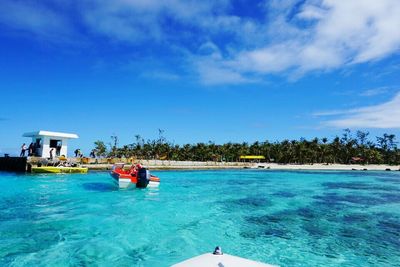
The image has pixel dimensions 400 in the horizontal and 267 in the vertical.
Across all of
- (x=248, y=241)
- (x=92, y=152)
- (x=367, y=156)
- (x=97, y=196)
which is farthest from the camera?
(x=367, y=156)

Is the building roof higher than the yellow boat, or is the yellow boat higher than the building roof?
the building roof

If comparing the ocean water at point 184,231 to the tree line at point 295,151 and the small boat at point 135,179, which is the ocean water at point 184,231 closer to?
the small boat at point 135,179

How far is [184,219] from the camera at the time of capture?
51.8ft

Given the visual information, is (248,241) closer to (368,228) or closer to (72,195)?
(368,228)

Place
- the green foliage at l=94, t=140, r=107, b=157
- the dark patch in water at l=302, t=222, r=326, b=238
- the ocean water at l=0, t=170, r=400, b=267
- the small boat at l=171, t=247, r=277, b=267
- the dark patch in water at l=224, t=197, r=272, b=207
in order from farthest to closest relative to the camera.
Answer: the green foliage at l=94, t=140, r=107, b=157
the dark patch in water at l=224, t=197, r=272, b=207
the dark patch in water at l=302, t=222, r=326, b=238
the ocean water at l=0, t=170, r=400, b=267
the small boat at l=171, t=247, r=277, b=267

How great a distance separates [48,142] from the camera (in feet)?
136

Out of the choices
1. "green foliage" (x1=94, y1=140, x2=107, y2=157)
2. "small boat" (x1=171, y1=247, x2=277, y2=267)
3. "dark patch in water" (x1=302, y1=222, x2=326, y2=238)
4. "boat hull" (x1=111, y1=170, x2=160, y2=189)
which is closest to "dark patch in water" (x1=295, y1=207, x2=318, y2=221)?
"dark patch in water" (x1=302, y1=222, x2=326, y2=238)

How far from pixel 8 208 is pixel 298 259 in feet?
48.9

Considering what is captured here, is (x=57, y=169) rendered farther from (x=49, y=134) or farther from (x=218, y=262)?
(x=218, y=262)

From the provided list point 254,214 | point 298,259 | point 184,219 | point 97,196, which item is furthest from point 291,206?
point 97,196

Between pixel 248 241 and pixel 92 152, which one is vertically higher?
pixel 92 152

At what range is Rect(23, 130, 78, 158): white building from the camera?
41125 millimetres

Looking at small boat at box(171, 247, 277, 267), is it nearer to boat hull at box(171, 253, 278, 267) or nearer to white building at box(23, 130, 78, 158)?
boat hull at box(171, 253, 278, 267)

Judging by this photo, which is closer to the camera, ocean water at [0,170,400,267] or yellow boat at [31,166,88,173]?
ocean water at [0,170,400,267]
